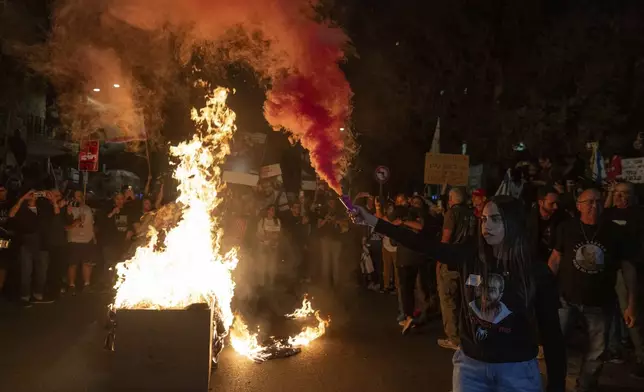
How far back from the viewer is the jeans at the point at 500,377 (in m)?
2.95

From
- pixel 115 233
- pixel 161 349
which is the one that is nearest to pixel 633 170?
pixel 161 349

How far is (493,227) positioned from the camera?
3082 mm

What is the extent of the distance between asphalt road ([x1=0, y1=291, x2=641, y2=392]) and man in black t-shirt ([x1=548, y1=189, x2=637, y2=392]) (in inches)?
48.9

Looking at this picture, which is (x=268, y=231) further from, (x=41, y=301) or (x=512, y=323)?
(x=512, y=323)

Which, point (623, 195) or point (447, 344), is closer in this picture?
point (623, 195)

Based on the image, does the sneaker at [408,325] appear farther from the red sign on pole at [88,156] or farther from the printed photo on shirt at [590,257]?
the red sign on pole at [88,156]

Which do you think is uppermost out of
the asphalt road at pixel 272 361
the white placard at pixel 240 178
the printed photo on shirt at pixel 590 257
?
the white placard at pixel 240 178

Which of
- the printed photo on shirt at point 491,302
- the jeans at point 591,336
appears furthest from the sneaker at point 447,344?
the printed photo on shirt at point 491,302

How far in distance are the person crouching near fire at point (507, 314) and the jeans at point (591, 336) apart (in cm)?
229

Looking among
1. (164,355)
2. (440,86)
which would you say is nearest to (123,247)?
(164,355)

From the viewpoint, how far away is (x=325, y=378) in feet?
19.7

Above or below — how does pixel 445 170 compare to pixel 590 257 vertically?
above

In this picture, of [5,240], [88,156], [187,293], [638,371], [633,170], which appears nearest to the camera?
[187,293]

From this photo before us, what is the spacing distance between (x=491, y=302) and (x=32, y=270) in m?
9.11
